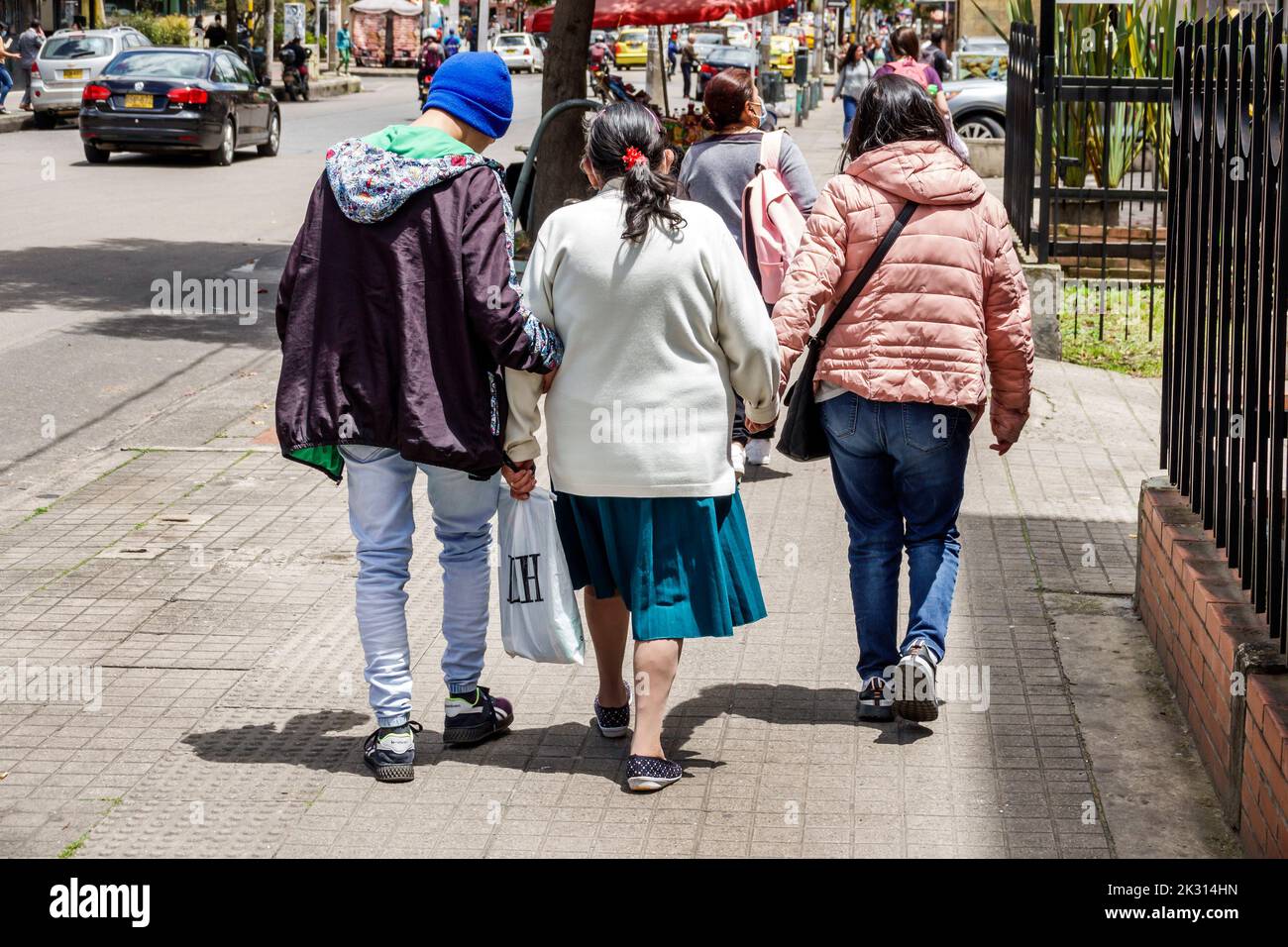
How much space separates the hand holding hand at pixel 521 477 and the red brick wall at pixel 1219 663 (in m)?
1.78

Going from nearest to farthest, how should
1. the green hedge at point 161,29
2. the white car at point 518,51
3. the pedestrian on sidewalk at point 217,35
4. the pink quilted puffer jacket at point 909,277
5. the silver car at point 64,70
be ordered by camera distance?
1. the pink quilted puffer jacket at point 909,277
2. the silver car at point 64,70
3. the pedestrian on sidewalk at point 217,35
4. the green hedge at point 161,29
5. the white car at point 518,51

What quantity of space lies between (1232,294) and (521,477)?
2153 millimetres

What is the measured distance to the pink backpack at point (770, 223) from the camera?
22.5ft

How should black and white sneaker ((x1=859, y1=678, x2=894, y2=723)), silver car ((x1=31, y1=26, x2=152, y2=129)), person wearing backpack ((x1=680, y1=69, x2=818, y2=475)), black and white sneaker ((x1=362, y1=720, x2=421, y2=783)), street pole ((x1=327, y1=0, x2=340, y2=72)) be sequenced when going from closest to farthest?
black and white sneaker ((x1=362, y1=720, x2=421, y2=783)) < black and white sneaker ((x1=859, y1=678, x2=894, y2=723)) < person wearing backpack ((x1=680, y1=69, x2=818, y2=475)) < silver car ((x1=31, y1=26, x2=152, y2=129)) < street pole ((x1=327, y1=0, x2=340, y2=72))

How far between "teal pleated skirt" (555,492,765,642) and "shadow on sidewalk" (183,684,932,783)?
46 centimetres

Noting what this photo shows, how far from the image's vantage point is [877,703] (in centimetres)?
475

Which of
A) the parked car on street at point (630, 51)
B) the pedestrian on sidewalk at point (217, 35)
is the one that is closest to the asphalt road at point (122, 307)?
the pedestrian on sidewalk at point (217, 35)

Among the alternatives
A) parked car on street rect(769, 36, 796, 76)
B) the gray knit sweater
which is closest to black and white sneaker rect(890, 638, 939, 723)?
the gray knit sweater

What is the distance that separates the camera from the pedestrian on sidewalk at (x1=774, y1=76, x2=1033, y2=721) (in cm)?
446

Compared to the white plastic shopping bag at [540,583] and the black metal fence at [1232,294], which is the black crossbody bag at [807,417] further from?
the black metal fence at [1232,294]

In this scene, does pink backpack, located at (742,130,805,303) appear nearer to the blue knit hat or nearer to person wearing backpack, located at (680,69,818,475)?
person wearing backpack, located at (680,69,818,475)

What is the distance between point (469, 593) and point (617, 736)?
596 mm
